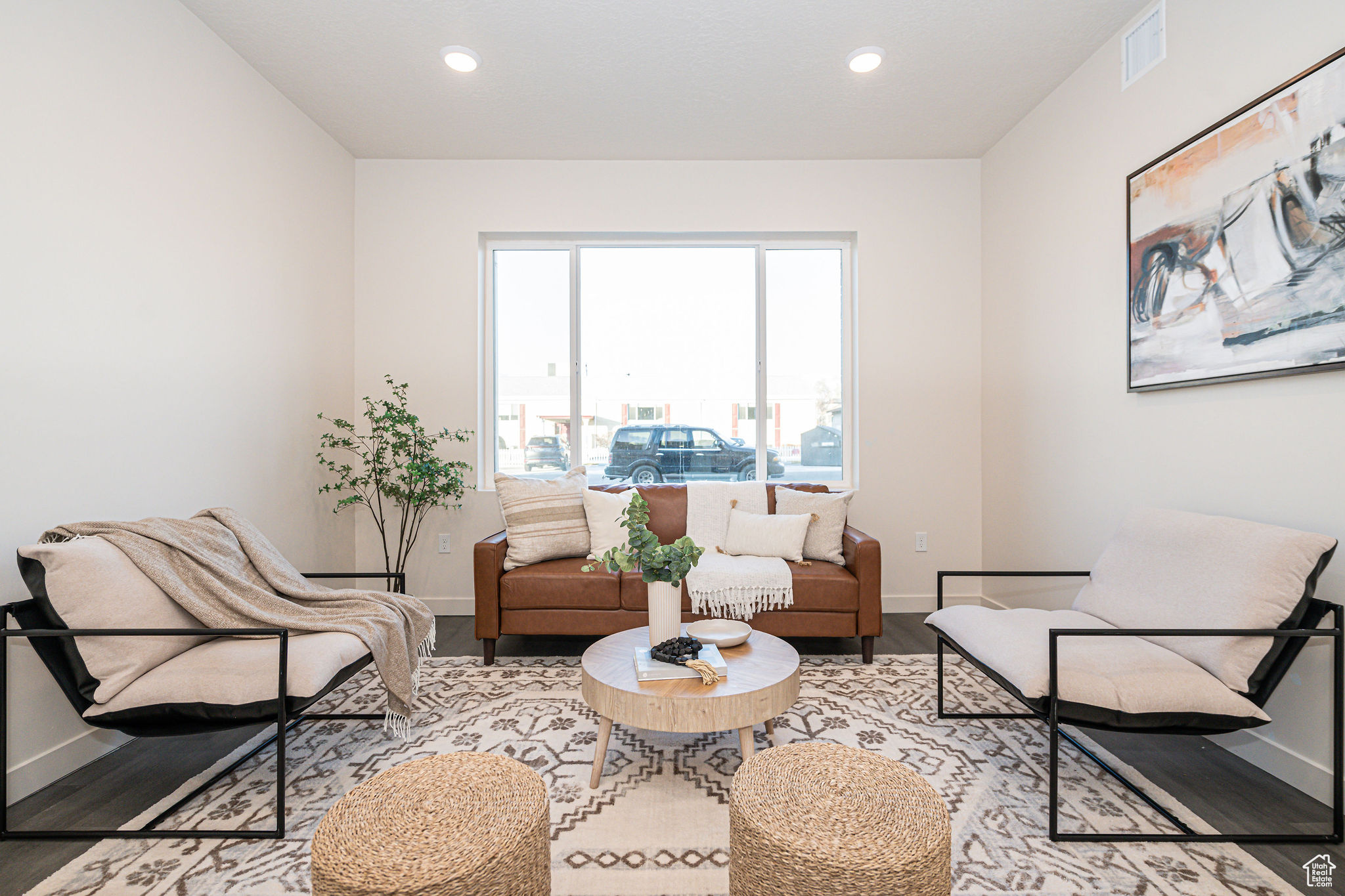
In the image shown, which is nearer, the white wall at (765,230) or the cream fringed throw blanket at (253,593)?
the cream fringed throw blanket at (253,593)

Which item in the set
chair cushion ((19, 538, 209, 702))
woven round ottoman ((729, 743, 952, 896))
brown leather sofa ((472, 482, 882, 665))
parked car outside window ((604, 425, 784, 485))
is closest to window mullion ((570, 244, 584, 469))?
parked car outside window ((604, 425, 784, 485))

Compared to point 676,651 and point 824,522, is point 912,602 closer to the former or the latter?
point 824,522

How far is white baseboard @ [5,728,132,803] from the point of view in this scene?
6.17 feet

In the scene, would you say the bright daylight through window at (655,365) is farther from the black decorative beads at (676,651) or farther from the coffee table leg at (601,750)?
the coffee table leg at (601,750)

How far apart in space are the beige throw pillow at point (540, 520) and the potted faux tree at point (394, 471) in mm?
470

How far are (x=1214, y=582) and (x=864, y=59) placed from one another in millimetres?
2566

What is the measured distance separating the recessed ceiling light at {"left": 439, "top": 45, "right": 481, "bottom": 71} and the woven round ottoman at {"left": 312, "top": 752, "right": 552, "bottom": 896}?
2.94 metres

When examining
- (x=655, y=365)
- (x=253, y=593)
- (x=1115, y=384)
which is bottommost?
(x=253, y=593)

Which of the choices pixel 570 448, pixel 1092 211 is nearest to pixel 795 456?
pixel 570 448

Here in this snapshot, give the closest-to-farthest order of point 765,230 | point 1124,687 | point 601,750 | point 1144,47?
point 1124,687
point 601,750
point 1144,47
point 765,230

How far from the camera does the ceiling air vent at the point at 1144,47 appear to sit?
2436mm

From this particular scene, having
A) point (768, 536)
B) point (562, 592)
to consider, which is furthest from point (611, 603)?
point (768, 536)

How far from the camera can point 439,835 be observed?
3.77ft

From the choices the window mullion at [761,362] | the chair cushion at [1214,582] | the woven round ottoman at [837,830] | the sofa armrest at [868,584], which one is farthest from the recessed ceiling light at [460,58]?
the chair cushion at [1214,582]
